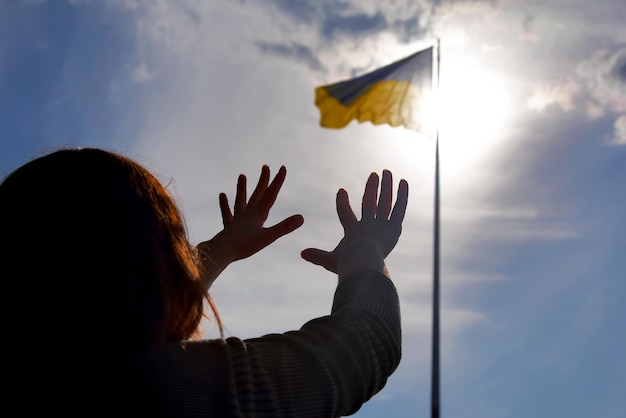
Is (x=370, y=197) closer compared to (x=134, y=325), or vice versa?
(x=134, y=325)

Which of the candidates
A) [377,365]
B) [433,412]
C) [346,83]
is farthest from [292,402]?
[346,83]

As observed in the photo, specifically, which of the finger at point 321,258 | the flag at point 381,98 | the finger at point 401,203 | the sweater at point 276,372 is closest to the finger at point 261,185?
→ the finger at point 321,258

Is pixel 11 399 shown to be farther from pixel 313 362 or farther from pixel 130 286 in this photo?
pixel 313 362

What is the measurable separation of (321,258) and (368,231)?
0.27 metres

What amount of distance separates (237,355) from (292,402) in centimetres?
19

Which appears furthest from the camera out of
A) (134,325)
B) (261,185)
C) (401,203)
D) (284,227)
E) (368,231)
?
(261,185)

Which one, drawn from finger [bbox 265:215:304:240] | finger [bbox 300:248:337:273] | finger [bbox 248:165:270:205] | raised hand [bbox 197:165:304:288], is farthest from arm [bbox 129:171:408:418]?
finger [bbox 248:165:270:205]

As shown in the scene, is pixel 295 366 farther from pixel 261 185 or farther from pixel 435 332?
pixel 435 332

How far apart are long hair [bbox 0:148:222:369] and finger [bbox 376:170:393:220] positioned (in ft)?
2.55

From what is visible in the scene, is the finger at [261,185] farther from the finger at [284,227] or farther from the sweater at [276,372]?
the sweater at [276,372]

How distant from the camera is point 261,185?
277 centimetres

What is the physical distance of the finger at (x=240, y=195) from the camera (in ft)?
9.20

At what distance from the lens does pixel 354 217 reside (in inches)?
100.0

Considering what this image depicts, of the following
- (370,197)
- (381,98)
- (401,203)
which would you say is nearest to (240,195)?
(370,197)
